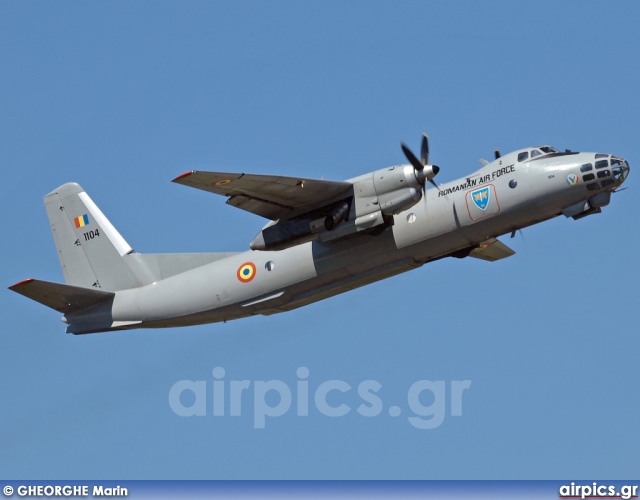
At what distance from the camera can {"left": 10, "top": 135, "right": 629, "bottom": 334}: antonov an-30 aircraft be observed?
94.0 feet

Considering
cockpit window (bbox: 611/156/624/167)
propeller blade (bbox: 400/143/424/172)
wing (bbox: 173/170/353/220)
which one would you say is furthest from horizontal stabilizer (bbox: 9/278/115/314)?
cockpit window (bbox: 611/156/624/167)

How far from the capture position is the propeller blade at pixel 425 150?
1148 inches

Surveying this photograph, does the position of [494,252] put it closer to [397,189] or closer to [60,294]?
[397,189]

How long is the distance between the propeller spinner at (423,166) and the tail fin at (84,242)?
10052 mm

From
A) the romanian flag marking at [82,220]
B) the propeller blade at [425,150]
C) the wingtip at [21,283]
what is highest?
the romanian flag marking at [82,220]

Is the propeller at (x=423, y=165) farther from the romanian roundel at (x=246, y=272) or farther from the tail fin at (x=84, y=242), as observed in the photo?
the tail fin at (x=84, y=242)

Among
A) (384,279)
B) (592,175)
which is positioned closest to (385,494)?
(384,279)

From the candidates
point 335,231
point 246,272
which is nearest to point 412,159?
point 335,231

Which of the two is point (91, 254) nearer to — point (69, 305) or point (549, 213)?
point (69, 305)

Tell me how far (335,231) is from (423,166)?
291cm

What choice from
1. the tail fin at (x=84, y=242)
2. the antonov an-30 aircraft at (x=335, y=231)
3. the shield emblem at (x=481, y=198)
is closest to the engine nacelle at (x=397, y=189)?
the antonov an-30 aircraft at (x=335, y=231)

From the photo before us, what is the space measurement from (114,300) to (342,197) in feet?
26.5

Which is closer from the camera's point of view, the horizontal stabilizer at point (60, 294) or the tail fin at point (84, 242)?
the horizontal stabilizer at point (60, 294)

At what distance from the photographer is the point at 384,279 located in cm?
3139
